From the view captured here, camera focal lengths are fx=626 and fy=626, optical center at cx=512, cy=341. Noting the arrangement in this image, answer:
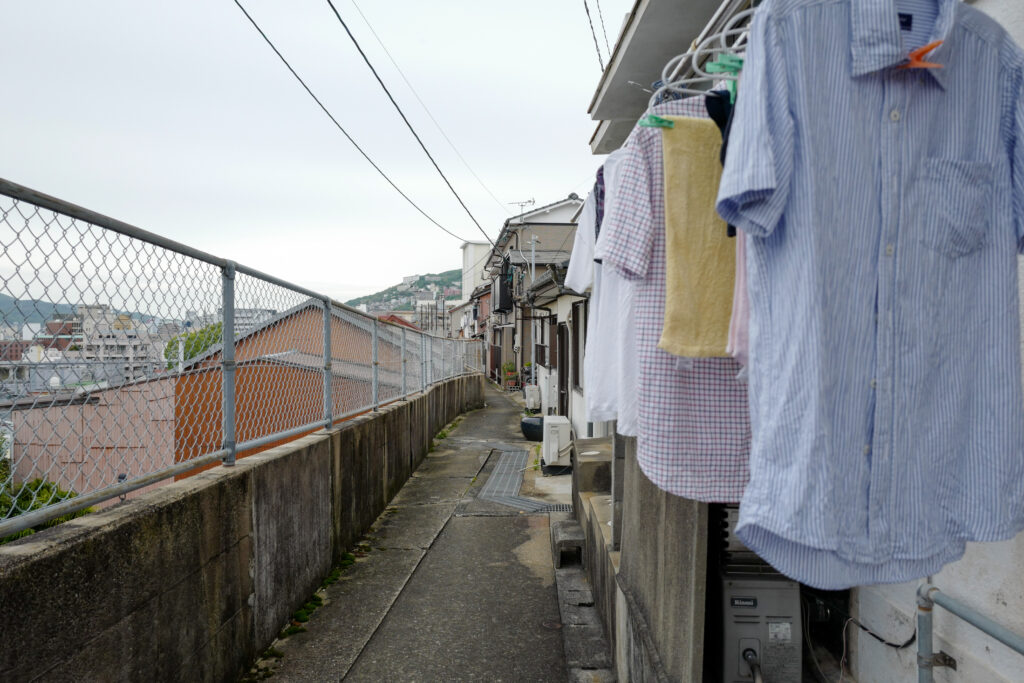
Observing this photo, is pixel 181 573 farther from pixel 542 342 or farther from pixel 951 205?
pixel 542 342

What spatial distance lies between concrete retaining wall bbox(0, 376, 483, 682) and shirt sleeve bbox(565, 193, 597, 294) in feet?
6.26

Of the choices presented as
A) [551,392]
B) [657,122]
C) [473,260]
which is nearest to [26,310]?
[657,122]

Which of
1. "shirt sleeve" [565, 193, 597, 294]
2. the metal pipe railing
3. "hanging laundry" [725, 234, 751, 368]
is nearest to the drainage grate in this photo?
"shirt sleeve" [565, 193, 597, 294]

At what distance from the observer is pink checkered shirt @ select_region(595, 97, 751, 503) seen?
5.66 ft

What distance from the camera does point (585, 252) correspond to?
8.63 feet

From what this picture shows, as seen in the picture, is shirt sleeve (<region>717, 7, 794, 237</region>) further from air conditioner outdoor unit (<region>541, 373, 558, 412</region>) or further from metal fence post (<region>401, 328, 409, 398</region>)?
air conditioner outdoor unit (<region>541, 373, 558, 412</region>)

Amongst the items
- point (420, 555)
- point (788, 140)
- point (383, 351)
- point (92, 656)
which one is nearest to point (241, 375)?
point (92, 656)

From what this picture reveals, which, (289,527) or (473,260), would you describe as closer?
(289,527)

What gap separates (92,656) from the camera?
2066 mm

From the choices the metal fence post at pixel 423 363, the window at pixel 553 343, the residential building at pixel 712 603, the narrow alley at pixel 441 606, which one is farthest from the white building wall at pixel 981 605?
the window at pixel 553 343

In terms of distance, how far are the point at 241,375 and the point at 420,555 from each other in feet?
8.40

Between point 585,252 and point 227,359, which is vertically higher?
point 585,252

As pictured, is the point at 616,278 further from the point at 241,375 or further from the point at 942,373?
the point at 241,375

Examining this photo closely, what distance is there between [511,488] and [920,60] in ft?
24.7
